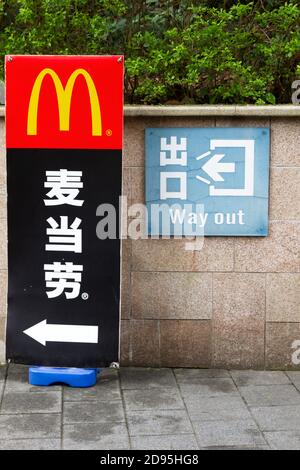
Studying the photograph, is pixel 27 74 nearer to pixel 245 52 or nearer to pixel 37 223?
pixel 37 223

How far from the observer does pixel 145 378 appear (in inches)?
250

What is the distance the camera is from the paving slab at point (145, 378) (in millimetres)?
6180

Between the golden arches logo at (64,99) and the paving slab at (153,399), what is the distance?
6.70 feet

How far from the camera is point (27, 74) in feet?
18.9

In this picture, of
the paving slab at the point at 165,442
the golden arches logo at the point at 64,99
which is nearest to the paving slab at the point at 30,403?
the paving slab at the point at 165,442

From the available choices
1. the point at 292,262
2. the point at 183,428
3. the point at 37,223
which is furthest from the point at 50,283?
the point at 292,262

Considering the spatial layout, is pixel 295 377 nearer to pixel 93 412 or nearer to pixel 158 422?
pixel 158 422

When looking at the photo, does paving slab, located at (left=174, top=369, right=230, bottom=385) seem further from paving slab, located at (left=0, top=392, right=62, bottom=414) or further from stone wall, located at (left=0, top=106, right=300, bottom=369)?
paving slab, located at (left=0, top=392, right=62, bottom=414)

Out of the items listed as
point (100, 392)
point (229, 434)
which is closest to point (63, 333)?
point (100, 392)

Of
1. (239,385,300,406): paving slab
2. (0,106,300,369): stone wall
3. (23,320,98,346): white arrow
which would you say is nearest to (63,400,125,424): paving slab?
(23,320,98,346): white arrow

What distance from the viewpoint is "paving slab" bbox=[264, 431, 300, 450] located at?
5004 mm

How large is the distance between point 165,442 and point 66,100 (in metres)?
2.59

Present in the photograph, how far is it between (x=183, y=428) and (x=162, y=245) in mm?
1738

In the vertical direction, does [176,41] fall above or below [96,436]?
above
